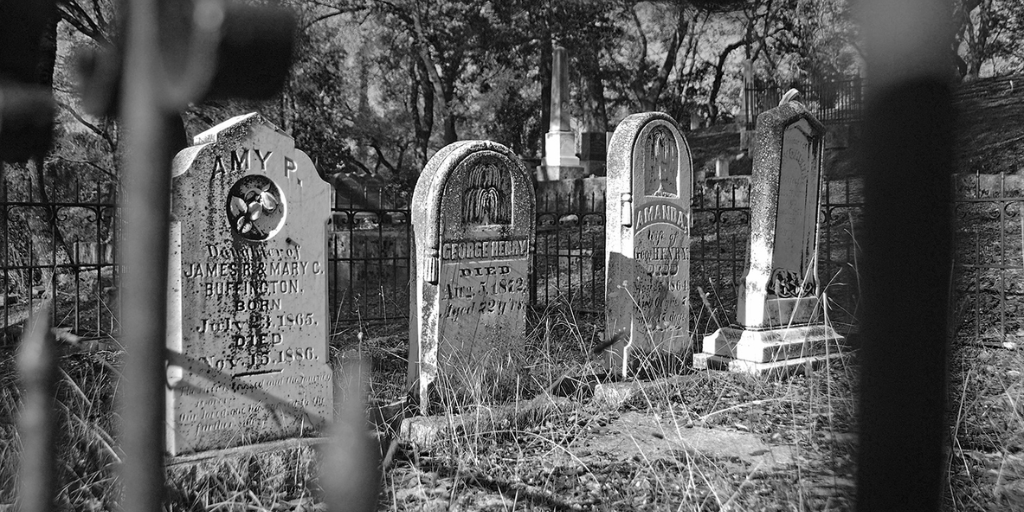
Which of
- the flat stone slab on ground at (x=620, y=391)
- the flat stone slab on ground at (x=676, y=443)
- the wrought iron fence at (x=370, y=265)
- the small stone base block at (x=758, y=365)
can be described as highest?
the wrought iron fence at (x=370, y=265)

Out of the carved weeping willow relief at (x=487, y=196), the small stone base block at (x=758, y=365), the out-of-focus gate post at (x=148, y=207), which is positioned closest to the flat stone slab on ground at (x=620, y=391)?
the small stone base block at (x=758, y=365)

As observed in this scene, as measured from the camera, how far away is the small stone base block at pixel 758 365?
6016 millimetres

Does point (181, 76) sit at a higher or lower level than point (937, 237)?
higher

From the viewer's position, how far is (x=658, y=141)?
20.8 ft

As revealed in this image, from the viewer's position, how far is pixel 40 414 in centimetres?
85

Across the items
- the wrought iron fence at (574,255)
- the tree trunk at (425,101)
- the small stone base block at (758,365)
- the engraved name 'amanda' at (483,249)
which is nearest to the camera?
the engraved name 'amanda' at (483,249)

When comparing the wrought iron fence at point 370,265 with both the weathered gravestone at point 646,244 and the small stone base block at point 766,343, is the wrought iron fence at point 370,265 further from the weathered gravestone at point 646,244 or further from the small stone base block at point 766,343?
the small stone base block at point 766,343

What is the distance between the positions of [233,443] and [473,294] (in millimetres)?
1876

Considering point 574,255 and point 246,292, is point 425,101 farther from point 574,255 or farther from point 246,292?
point 246,292

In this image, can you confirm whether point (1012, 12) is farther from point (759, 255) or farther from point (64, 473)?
point (64, 473)

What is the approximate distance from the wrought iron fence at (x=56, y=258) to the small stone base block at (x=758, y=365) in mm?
4884

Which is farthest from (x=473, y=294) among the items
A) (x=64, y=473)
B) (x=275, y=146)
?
(x=64, y=473)

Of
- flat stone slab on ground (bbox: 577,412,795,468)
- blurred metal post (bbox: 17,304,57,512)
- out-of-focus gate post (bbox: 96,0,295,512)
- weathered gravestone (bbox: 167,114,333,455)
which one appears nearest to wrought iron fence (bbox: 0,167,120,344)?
weathered gravestone (bbox: 167,114,333,455)

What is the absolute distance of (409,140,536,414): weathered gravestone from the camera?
16.6 ft
